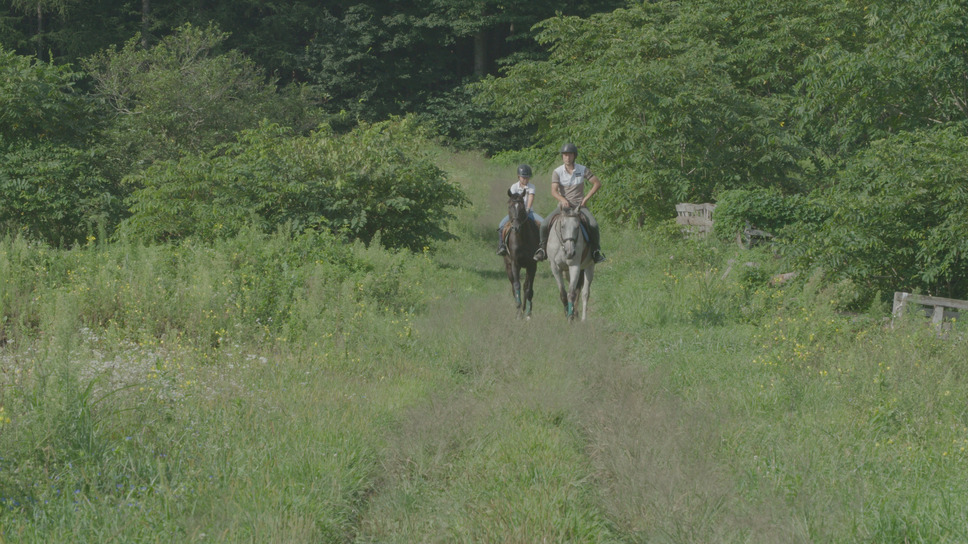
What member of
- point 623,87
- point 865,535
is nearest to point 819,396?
point 865,535

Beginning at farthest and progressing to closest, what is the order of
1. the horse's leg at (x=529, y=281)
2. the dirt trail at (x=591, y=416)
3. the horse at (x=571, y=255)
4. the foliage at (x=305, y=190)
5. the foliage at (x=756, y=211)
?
the foliage at (x=756, y=211) < the foliage at (x=305, y=190) < the horse's leg at (x=529, y=281) < the horse at (x=571, y=255) < the dirt trail at (x=591, y=416)

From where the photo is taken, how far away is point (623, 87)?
20.3 metres

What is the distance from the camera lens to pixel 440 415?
6.58 m

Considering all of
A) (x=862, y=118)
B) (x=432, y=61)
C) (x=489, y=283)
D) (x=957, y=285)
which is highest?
(x=432, y=61)

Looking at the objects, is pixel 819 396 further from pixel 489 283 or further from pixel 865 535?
pixel 489 283

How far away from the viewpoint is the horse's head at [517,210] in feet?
40.5

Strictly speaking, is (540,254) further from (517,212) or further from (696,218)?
(696,218)

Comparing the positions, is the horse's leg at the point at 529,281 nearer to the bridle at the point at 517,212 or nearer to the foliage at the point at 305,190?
the bridle at the point at 517,212

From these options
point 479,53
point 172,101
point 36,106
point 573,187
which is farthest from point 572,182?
point 479,53

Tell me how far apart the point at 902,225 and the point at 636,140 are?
10.2 m

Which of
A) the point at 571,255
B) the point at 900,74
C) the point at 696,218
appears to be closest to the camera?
the point at 571,255

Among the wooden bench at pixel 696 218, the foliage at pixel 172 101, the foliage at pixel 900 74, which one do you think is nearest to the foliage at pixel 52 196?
the foliage at pixel 172 101

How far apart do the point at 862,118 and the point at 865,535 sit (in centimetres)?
1306

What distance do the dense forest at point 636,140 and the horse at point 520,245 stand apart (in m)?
3.70
